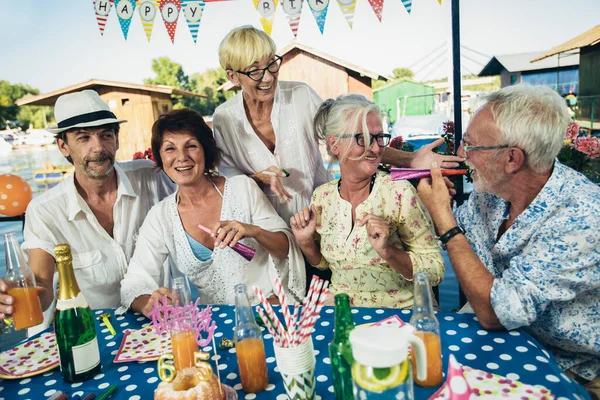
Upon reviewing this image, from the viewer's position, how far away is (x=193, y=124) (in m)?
2.20

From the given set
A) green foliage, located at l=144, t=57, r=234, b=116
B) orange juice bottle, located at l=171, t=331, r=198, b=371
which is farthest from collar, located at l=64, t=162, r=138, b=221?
green foliage, located at l=144, t=57, r=234, b=116

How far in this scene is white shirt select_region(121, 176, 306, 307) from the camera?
7.04 ft

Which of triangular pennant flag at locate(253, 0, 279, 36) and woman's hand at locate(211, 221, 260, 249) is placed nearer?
woman's hand at locate(211, 221, 260, 249)

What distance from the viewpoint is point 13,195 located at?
3.19 metres

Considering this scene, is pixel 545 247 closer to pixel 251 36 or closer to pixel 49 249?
pixel 251 36

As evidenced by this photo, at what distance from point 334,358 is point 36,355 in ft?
3.83

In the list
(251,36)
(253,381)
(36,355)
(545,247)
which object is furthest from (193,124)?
(545,247)

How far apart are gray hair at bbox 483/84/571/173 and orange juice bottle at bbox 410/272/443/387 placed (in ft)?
2.47

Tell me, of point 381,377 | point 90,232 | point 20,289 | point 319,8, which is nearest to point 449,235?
point 381,377

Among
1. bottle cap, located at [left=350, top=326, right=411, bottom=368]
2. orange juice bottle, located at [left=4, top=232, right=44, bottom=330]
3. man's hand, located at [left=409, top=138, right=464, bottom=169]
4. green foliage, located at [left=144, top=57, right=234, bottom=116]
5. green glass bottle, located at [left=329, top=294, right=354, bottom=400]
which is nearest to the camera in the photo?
bottle cap, located at [left=350, top=326, right=411, bottom=368]

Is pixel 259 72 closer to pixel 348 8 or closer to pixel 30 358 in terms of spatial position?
pixel 348 8

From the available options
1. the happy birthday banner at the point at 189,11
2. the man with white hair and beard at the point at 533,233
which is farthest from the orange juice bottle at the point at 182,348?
the happy birthday banner at the point at 189,11

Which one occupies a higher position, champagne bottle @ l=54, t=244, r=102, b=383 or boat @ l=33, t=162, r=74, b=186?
champagne bottle @ l=54, t=244, r=102, b=383

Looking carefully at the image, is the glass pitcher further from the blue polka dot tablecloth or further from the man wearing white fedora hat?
the man wearing white fedora hat
